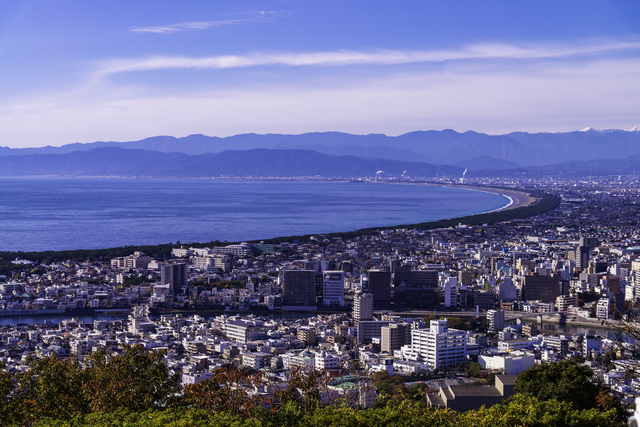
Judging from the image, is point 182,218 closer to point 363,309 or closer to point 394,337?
point 363,309

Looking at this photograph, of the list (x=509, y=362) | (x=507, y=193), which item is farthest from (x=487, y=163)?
(x=509, y=362)

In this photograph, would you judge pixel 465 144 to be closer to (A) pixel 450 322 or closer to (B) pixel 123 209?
(B) pixel 123 209

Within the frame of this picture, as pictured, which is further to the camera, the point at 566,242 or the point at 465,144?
the point at 465,144

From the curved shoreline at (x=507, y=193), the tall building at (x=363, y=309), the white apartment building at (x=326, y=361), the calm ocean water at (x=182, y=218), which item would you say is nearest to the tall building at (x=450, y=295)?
the tall building at (x=363, y=309)

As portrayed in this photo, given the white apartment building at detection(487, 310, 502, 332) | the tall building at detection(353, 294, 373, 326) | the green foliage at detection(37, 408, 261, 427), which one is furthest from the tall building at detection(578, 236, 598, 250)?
the green foliage at detection(37, 408, 261, 427)

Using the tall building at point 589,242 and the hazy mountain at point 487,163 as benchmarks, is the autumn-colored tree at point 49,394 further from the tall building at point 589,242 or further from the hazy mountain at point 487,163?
the hazy mountain at point 487,163

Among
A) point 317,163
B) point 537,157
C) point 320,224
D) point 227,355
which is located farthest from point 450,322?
point 537,157
